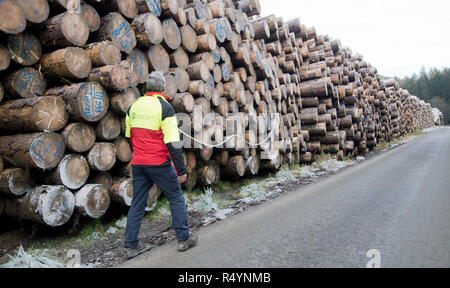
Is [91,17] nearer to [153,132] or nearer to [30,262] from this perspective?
[153,132]

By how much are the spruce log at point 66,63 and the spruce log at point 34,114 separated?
1.03 feet

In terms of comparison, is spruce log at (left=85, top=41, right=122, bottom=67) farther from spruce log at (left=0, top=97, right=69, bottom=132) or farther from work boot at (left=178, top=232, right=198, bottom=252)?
work boot at (left=178, top=232, right=198, bottom=252)

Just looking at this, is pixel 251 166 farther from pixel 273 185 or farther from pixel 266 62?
pixel 266 62

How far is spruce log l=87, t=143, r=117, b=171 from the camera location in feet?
10.1

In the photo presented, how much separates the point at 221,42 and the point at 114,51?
2570 mm

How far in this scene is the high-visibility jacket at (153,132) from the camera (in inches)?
110

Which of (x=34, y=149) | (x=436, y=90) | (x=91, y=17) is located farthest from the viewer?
(x=436, y=90)

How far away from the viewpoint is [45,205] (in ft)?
8.81

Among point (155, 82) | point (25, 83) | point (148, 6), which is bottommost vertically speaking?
point (155, 82)

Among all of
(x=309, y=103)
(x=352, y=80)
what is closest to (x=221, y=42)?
(x=309, y=103)

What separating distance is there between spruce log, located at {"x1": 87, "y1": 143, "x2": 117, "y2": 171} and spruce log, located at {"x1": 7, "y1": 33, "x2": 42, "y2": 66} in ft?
3.66

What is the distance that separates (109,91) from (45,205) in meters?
1.43

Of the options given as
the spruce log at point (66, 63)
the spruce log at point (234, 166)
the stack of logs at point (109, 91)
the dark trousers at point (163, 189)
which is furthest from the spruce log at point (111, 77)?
the spruce log at point (234, 166)

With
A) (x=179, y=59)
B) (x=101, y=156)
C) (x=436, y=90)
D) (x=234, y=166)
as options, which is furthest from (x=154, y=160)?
(x=436, y=90)
